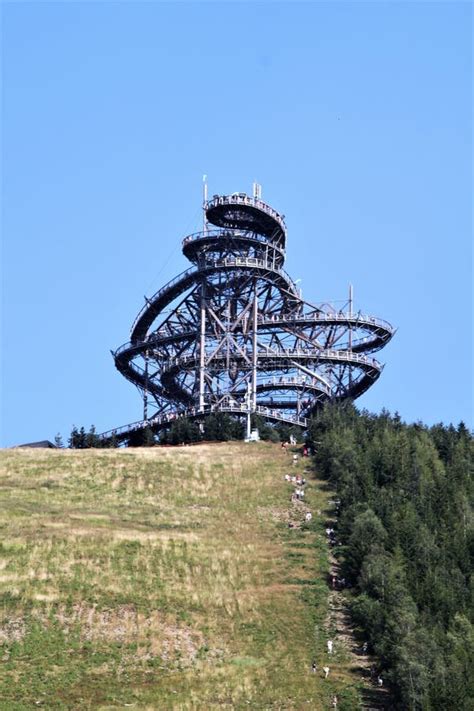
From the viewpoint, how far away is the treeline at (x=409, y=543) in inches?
2295

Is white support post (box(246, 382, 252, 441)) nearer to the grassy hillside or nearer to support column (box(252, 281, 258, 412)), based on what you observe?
support column (box(252, 281, 258, 412))

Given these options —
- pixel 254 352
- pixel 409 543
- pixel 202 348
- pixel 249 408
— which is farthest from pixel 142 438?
pixel 409 543

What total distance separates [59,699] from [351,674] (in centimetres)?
1377

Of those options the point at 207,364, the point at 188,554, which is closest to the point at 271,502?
the point at 188,554

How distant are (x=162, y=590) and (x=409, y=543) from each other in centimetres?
1415

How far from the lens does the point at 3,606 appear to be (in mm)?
68125

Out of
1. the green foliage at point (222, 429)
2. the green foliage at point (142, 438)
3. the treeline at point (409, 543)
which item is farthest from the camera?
the green foliage at point (142, 438)

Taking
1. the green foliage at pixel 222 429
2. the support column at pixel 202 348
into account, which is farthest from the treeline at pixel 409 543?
the support column at pixel 202 348

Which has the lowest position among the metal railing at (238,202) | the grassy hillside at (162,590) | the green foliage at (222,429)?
the grassy hillside at (162,590)

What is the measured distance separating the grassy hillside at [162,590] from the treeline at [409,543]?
8.01 ft

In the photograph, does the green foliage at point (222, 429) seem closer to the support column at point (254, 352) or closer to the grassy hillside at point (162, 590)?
the support column at point (254, 352)

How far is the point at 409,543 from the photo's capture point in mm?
73938

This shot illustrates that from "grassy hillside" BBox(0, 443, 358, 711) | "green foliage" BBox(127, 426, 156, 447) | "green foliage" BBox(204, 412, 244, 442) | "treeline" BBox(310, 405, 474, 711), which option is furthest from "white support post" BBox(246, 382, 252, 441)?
"grassy hillside" BBox(0, 443, 358, 711)

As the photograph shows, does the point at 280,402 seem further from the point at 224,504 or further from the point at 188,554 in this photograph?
the point at 188,554
